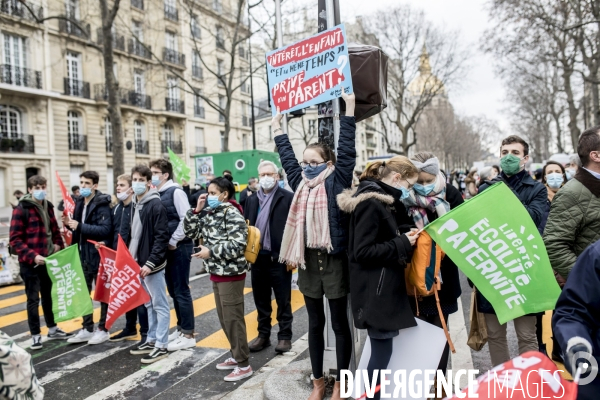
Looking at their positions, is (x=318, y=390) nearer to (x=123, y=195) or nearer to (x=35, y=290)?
(x=123, y=195)

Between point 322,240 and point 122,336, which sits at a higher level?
point 322,240

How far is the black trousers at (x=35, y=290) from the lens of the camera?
17.9ft

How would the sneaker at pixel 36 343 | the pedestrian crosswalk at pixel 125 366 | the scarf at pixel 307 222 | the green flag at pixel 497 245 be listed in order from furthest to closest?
the sneaker at pixel 36 343 → the pedestrian crosswalk at pixel 125 366 → the scarf at pixel 307 222 → the green flag at pixel 497 245

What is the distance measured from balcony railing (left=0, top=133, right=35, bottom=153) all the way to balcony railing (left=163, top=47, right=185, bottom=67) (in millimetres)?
12551

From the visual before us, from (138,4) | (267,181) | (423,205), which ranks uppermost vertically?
(138,4)

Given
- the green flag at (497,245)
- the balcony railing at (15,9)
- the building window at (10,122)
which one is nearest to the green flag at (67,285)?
the green flag at (497,245)

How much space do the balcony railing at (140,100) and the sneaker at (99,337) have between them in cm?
2842

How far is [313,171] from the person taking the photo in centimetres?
355

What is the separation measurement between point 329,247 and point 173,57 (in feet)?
115

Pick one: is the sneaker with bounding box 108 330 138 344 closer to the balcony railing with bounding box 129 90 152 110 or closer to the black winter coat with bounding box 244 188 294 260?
the black winter coat with bounding box 244 188 294 260

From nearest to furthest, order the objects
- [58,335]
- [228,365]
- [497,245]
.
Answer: [497,245] < [228,365] < [58,335]

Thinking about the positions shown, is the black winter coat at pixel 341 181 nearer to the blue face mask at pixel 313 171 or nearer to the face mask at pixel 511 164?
the blue face mask at pixel 313 171

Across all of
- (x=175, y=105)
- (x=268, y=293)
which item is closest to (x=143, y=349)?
(x=268, y=293)

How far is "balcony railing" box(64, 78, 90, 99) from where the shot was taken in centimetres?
2752
